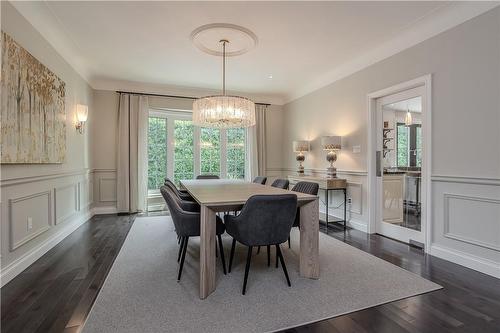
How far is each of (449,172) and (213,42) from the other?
10.4 ft

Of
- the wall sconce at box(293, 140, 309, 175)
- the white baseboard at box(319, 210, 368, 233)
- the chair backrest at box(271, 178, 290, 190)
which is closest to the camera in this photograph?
the chair backrest at box(271, 178, 290, 190)

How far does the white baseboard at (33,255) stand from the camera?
2330mm

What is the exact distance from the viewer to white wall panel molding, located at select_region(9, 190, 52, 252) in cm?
246

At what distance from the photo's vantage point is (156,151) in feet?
19.0

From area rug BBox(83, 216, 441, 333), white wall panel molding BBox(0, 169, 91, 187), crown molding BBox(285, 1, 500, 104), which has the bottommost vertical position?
area rug BBox(83, 216, 441, 333)

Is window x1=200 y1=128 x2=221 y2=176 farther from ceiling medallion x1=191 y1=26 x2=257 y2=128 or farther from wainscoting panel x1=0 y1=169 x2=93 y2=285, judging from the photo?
wainscoting panel x1=0 y1=169 x2=93 y2=285

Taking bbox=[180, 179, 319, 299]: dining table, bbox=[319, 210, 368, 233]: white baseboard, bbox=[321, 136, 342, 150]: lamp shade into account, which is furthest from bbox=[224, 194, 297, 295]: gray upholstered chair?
bbox=[321, 136, 342, 150]: lamp shade

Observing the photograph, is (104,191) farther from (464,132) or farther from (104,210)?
(464,132)

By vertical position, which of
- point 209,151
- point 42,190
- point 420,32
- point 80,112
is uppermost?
point 420,32

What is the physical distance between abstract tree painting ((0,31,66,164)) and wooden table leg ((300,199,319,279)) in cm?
268

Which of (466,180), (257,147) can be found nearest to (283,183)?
(466,180)

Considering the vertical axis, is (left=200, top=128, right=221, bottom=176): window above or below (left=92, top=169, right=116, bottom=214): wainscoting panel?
above

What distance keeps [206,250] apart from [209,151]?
4.25 m

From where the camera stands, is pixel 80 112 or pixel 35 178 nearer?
pixel 35 178
